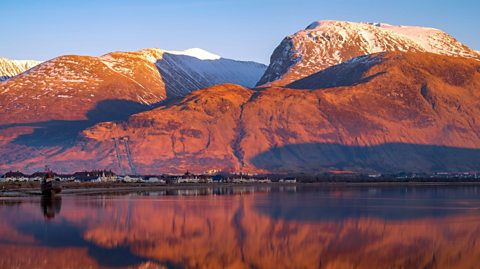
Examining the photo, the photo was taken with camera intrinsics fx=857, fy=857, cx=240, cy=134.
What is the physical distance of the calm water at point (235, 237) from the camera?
39.4 metres

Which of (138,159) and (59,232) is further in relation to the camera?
(138,159)

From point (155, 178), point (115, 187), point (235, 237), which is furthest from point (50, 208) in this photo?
point (155, 178)

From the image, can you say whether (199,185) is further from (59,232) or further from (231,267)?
(231,267)

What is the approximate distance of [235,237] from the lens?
4909cm

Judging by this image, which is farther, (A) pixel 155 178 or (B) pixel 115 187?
(A) pixel 155 178

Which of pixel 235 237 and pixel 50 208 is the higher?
pixel 50 208

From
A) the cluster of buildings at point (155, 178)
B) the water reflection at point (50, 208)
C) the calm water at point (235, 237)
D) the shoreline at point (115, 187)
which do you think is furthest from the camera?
the cluster of buildings at point (155, 178)

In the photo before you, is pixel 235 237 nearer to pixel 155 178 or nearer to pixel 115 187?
pixel 115 187

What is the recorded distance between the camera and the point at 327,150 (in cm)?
19875

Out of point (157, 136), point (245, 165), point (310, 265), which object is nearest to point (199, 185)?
point (245, 165)

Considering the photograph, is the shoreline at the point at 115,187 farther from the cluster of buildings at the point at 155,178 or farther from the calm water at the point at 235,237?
the calm water at the point at 235,237

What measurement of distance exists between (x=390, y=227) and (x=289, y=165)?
439 ft

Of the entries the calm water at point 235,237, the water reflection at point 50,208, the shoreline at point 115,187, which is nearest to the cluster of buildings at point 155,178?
the shoreline at point 115,187

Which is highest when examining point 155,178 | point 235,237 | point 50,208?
point 155,178
